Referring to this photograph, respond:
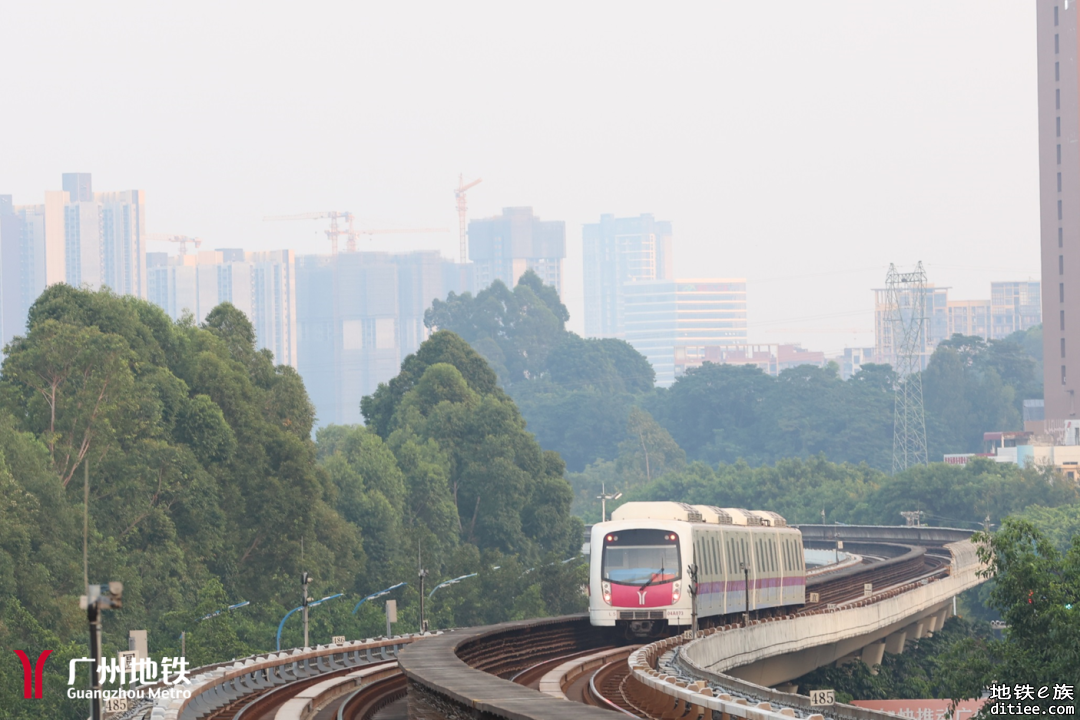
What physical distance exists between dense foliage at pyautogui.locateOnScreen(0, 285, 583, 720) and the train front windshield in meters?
20.2

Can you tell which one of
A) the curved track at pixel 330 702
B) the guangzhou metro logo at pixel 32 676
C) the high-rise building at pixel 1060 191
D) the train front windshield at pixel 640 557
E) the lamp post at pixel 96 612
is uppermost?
the high-rise building at pixel 1060 191

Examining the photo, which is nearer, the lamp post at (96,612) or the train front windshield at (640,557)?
the lamp post at (96,612)

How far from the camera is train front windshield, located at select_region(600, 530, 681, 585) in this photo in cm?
4656

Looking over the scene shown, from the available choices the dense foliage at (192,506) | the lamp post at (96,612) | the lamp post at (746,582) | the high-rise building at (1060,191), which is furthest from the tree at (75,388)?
the high-rise building at (1060,191)

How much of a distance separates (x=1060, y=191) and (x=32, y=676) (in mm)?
136674

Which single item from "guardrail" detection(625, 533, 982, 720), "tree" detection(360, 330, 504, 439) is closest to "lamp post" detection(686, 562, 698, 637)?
"guardrail" detection(625, 533, 982, 720)

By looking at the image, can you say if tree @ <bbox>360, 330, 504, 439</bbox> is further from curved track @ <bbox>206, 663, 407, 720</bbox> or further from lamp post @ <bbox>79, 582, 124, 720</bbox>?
lamp post @ <bbox>79, 582, 124, 720</bbox>

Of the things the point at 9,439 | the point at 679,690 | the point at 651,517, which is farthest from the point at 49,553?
the point at 679,690

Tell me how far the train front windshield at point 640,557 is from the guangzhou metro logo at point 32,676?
62.6 ft

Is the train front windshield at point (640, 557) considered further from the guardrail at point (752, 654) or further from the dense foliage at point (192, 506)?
the dense foliage at point (192, 506)

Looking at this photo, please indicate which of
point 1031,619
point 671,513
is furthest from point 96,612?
point 671,513

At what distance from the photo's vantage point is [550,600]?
95.2 meters

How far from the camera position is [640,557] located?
46656 millimetres

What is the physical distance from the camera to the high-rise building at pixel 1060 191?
16662 centimetres
